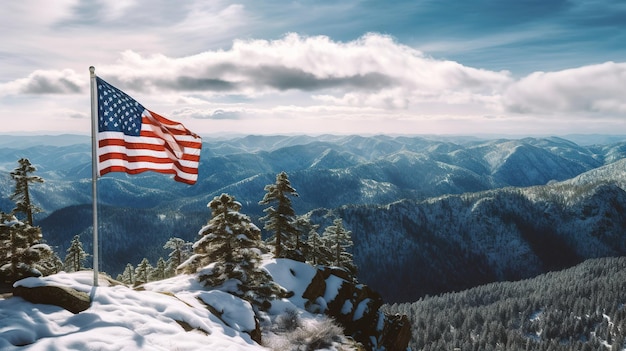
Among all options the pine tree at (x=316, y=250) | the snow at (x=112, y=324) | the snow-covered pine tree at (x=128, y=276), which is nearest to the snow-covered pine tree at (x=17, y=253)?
the snow at (x=112, y=324)

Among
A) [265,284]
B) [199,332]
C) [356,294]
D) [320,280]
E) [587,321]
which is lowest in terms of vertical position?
[587,321]

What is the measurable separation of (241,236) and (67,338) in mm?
17033

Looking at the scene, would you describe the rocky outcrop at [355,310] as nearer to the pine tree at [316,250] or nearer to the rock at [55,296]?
the pine tree at [316,250]

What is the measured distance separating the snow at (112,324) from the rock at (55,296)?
0.24m

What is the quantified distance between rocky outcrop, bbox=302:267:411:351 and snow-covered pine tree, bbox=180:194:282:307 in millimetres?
7780

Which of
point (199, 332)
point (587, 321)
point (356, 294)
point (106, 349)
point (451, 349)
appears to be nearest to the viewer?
point (106, 349)

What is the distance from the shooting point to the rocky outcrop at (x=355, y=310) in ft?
121

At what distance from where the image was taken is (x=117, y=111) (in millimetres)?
17484

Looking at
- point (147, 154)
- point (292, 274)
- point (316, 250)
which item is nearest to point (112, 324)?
point (147, 154)

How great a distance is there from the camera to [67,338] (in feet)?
44.0

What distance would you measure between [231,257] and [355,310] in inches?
686

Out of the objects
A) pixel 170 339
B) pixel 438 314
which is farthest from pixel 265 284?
pixel 438 314

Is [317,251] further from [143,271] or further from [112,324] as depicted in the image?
[112,324]

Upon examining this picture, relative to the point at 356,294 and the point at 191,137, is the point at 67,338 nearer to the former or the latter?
the point at 191,137
